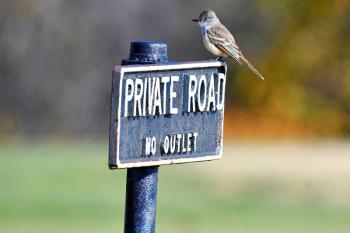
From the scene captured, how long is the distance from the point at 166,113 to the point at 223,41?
18.7 ft

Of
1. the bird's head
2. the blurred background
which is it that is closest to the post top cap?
the bird's head

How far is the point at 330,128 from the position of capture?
30.0m

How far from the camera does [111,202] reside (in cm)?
1689

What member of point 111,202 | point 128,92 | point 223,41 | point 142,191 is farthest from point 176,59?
point 128,92

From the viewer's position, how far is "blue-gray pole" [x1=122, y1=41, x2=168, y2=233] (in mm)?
4984

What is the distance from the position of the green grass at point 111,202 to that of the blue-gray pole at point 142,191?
27.4 ft

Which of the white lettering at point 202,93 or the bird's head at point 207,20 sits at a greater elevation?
the bird's head at point 207,20

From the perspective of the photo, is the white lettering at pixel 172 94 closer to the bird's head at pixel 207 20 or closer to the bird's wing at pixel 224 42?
the bird's wing at pixel 224 42

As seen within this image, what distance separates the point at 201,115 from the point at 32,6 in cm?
2496

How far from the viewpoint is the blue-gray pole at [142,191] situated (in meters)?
4.98

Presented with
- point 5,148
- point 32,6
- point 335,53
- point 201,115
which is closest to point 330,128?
point 335,53

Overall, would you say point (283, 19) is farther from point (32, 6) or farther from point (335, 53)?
point (32, 6)

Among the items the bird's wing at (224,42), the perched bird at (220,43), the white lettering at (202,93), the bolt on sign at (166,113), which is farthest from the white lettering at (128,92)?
the bird's wing at (224,42)

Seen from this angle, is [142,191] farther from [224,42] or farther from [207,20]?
[207,20]
